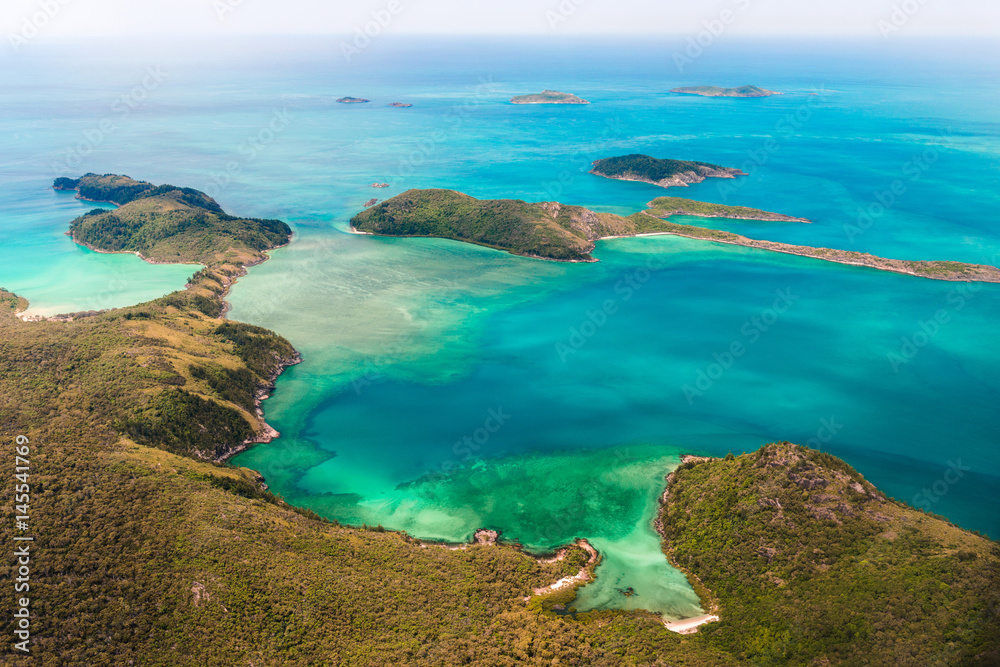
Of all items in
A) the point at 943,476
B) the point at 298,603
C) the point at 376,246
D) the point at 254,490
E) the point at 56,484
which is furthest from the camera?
the point at 376,246

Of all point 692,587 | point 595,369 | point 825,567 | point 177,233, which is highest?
point 177,233

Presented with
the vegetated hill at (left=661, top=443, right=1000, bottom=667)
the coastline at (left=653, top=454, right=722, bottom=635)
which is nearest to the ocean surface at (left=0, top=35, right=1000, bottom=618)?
the coastline at (left=653, top=454, right=722, bottom=635)

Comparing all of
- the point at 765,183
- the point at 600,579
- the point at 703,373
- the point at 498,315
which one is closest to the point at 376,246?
the point at 498,315

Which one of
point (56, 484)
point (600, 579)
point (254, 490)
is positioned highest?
point (56, 484)

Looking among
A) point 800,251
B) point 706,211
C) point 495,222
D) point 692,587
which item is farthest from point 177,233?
point 800,251

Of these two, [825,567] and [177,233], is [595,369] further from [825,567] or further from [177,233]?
[177,233]

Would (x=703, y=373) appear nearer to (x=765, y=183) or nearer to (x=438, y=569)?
(x=438, y=569)
